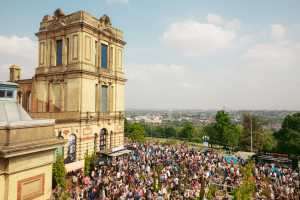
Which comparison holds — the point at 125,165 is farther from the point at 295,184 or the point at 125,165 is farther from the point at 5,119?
the point at 5,119

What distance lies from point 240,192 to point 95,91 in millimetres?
20008

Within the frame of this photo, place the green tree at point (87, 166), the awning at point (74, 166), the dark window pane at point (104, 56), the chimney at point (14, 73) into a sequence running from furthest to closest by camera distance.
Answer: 1. the chimney at point (14, 73)
2. the dark window pane at point (104, 56)
3. the green tree at point (87, 166)
4. the awning at point (74, 166)

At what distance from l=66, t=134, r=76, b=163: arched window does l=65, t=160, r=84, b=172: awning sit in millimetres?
1135

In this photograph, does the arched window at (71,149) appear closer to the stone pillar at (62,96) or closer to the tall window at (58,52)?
the stone pillar at (62,96)

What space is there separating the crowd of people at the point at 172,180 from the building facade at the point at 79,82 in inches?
190

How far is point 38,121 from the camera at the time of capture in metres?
6.48

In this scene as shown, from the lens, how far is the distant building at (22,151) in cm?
559

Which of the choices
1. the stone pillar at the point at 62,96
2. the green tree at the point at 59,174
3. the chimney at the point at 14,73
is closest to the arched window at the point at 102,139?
the stone pillar at the point at 62,96

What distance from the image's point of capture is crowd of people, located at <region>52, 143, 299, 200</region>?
714 inches

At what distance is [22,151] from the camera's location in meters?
5.74

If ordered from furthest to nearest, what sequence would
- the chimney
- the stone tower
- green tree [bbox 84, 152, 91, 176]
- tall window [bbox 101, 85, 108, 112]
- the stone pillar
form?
1. the chimney
2. tall window [bbox 101, 85, 108, 112]
3. the stone pillar
4. the stone tower
5. green tree [bbox 84, 152, 91, 176]

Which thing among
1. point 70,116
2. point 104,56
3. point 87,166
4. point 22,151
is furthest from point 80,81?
point 22,151

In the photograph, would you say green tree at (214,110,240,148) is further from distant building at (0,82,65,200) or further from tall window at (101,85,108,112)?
distant building at (0,82,65,200)

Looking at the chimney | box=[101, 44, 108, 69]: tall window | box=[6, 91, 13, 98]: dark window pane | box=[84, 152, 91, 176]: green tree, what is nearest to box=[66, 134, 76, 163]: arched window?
box=[84, 152, 91, 176]: green tree
